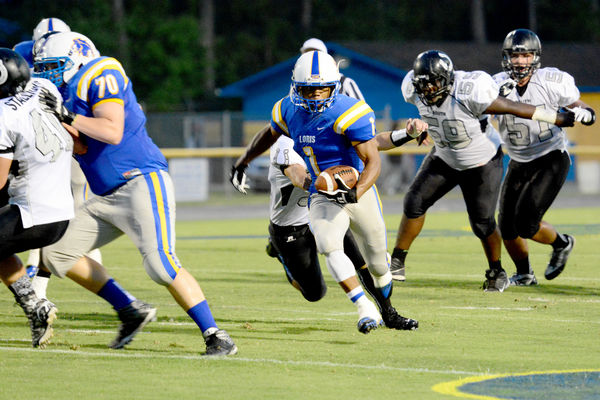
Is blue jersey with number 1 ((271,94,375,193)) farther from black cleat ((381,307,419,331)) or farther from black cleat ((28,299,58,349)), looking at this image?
black cleat ((28,299,58,349))

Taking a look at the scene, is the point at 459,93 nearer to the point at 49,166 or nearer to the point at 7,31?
the point at 49,166

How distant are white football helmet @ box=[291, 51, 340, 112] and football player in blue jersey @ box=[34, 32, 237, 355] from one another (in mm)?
986

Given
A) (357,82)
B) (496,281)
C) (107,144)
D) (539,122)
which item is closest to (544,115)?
(539,122)

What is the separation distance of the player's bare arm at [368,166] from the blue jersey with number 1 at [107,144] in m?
1.19

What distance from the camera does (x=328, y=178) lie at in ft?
24.2

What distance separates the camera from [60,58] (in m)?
6.96

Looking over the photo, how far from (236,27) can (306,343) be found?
44496 mm

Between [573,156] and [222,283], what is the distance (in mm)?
18759

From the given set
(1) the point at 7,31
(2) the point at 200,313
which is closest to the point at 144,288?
(2) the point at 200,313

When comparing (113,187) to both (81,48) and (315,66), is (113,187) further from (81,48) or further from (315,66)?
(315,66)

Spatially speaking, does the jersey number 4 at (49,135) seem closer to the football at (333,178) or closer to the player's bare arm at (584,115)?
the football at (333,178)

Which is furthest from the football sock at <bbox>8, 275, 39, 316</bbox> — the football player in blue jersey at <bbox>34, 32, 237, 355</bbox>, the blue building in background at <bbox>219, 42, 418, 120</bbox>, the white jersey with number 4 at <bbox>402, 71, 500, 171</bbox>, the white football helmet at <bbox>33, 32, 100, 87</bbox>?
the blue building in background at <bbox>219, 42, 418, 120</bbox>

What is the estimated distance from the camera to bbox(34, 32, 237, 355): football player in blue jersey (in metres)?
6.76

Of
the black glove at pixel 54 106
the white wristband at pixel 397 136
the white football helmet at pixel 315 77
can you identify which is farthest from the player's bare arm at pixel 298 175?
the black glove at pixel 54 106
